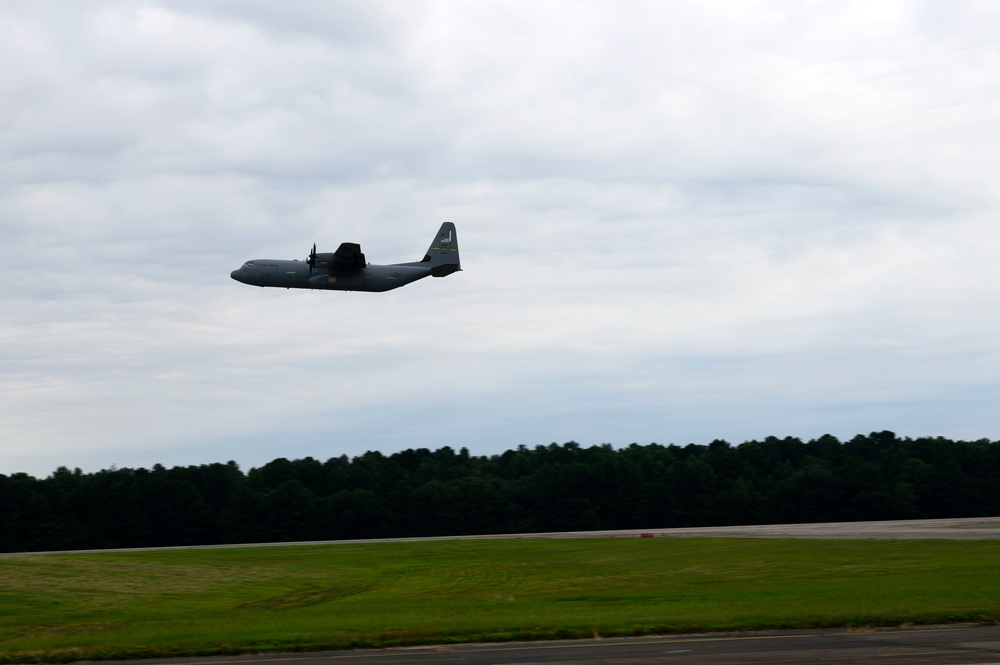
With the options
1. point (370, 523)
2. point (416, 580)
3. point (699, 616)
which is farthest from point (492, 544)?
point (370, 523)

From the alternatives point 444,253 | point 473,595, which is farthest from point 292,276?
point 473,595

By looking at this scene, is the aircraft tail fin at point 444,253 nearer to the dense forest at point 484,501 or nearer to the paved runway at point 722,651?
the paved runway at point 722,651

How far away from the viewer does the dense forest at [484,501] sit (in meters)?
126

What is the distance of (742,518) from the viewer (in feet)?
462

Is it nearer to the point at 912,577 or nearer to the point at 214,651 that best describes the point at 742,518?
the point at 912,577

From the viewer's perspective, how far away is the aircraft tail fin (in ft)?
201

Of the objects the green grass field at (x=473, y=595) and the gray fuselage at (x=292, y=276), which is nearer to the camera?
the green grass field at (x=473, y=595)

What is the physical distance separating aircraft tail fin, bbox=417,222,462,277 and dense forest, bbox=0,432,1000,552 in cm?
7585

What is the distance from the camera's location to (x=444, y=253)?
2429 inches

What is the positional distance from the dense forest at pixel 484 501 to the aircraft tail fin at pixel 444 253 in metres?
75.9

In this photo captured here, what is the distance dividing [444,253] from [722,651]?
4205 centimetres

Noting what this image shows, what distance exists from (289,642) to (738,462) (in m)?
142

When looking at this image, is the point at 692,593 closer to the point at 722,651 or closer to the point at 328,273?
the point at 722,651

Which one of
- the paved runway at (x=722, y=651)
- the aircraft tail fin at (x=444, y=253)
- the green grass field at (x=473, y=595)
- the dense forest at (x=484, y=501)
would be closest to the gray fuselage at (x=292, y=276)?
the aircraft tail fin at (x=444, y=253)
